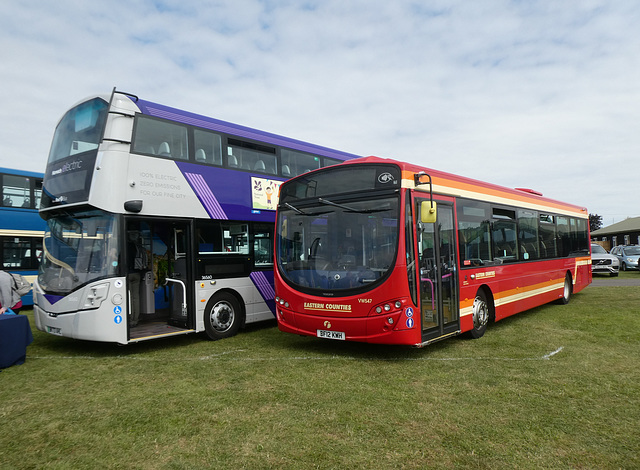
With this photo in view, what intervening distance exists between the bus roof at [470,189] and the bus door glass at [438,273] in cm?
35

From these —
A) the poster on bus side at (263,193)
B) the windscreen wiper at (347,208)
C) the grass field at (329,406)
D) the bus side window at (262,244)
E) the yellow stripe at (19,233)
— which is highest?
the poster on bus side at (263,193)

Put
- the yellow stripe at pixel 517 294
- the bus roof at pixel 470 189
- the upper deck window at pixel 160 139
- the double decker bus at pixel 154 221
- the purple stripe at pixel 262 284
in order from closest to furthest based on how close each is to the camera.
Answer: the bus roof at pixel 470 189 < the double decker bus at pixel 154 221 < the upper deck window at pixel 160 139 < the yellow stripe at pixel 517 294 < the purple stripe at pixel 262 284

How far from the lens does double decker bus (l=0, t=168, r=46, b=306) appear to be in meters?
13.4

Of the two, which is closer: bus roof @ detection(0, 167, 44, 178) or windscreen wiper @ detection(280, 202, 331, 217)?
windscreen wiper @ detection(280, 202, 331, 217)

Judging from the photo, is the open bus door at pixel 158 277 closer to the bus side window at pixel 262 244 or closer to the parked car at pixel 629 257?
the bus side window at pixel 262 244

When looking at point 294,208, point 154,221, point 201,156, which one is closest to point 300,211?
point 294,208

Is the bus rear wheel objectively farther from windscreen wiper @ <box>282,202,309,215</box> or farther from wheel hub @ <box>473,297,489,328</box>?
wheel hub @ <box>473,297,489,328</box>

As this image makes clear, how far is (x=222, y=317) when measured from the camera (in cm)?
912

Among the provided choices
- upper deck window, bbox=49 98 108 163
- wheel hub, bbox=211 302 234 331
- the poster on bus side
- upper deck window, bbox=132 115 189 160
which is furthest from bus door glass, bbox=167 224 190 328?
upper deck window, bbox=49 98 108 163

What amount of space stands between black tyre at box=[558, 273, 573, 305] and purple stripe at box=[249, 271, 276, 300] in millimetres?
8436

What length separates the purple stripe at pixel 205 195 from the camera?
862 centimetres

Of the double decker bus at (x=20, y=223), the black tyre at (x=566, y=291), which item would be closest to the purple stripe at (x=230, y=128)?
the double decker bus at (x=20, y=223)

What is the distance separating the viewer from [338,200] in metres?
7.37

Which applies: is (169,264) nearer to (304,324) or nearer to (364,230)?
(304,324)
